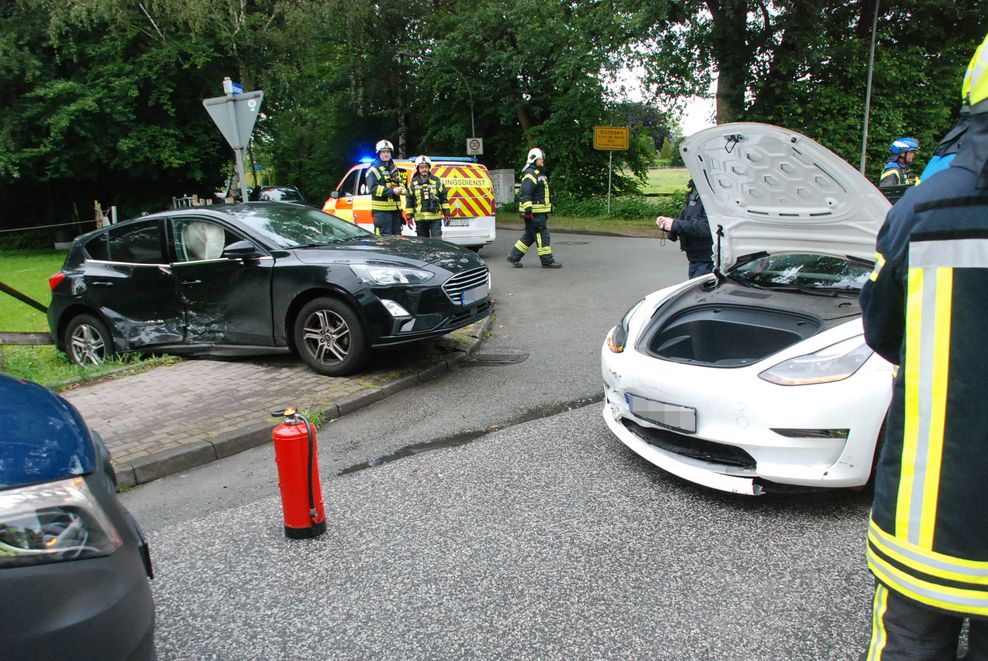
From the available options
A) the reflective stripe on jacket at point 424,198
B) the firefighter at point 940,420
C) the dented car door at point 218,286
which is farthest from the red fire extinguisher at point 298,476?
the reflective stripe on jacket at point 424,198

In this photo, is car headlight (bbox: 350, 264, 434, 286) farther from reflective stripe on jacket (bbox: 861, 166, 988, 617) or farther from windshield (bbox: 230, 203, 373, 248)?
reflective stripe on jacket (bbox: 861, 166, 988, 617)

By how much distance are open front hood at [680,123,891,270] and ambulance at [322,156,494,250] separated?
842 cm

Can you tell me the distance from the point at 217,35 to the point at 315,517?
2306cm

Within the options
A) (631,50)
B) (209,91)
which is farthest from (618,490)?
(209,91)

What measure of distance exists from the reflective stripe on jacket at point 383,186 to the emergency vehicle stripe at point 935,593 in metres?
9.53

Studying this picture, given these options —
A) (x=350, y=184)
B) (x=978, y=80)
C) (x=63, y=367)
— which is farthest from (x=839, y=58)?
(x=978, y=80)

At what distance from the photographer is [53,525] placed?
1765 mm

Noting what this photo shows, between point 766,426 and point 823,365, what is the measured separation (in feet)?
1.30

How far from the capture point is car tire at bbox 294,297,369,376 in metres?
5.67

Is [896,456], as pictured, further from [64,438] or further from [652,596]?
[64,438]

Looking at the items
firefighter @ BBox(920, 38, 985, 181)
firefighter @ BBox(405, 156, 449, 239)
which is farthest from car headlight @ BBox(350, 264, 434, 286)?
firefighter @ BBox(405, 156, 449, 239)

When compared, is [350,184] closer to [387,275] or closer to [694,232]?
[387,275]

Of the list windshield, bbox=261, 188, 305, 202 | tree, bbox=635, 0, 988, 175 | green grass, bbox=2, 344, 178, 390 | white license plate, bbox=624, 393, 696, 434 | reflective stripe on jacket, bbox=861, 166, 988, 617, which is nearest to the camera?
reflective stripe on jacket, bbox=861, 166, 988, 617

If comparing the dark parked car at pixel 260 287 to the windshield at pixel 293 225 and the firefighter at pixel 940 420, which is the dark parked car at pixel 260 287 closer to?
the windshield at pixel 293 225
